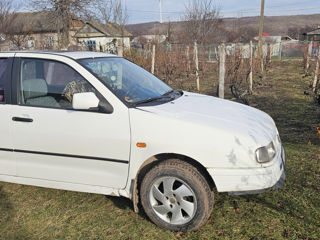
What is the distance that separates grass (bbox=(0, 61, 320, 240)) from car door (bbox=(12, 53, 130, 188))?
474 millimetres

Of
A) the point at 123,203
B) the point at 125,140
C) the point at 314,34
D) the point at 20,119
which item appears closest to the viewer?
the point at 125,140

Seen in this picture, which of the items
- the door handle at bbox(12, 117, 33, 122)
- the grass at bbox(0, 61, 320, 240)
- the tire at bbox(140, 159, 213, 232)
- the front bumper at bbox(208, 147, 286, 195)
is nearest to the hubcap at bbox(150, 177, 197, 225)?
the tire at bbox(140, 159, 213, 232)

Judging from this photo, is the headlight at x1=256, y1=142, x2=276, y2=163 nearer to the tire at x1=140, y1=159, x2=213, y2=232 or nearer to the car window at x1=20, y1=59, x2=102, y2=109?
the tire at x1=140, y1=159, x2=213, y2=232

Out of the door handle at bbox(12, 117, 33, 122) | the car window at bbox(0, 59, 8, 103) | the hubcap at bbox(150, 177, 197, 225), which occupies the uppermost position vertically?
the car window at bbox(0, 59, 8, 103)

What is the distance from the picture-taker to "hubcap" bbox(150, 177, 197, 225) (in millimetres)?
2793

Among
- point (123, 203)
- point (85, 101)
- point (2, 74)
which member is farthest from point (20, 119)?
point (123, 203)

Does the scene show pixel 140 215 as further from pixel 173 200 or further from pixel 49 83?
pixel 49 83

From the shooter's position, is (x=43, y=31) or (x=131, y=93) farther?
(x=43, y=31)

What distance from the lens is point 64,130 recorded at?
9.80 ft

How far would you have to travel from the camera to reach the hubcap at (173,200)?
9.16ft

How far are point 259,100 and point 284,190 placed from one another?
259 inches

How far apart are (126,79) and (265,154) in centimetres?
182

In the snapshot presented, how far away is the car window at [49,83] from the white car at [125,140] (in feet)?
0.04

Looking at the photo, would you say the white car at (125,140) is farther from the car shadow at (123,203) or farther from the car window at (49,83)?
the car shadow at (123,203)
